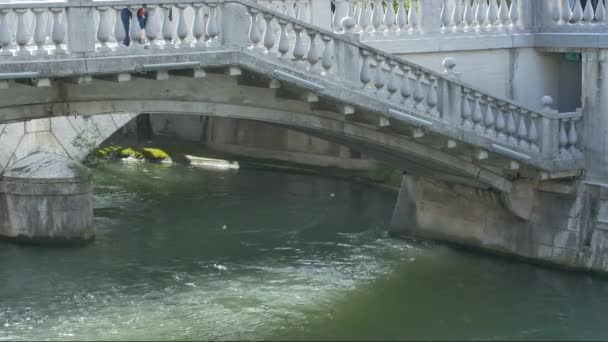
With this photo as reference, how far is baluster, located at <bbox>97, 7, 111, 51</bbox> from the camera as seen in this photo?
14.7m

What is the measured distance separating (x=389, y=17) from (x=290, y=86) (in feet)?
7.70

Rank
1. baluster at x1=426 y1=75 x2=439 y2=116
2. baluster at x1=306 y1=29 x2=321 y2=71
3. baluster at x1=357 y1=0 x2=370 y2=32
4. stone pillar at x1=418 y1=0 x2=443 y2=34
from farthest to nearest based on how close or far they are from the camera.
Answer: stone pillar at x1=418 y1=0 x2=443 y2=34 → baluster at x1=357 y1=0 x2=370 y2=32 → baluster at x1=426 y1=75 x2=439 y2=116 → baluster at x1=306 y1=29 x2=321 y2=71

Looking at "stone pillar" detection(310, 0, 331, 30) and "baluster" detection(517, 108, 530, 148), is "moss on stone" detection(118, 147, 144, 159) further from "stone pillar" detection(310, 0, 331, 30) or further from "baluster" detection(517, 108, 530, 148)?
"baluster" detection(517, 108, 530, 148)

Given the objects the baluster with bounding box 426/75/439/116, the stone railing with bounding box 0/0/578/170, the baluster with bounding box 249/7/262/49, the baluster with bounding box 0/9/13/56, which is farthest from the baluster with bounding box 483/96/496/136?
the baluster with bounding box 0/9/13/56

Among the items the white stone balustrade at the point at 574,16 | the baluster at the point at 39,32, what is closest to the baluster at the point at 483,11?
the white stone balustrade at the point at 574,16

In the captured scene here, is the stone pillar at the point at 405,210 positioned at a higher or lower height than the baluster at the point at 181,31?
lower

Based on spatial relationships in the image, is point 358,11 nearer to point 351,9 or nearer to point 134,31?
point 351,9

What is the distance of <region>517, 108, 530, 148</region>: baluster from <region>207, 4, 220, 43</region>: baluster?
462 cm

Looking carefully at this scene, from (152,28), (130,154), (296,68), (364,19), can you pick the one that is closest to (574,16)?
(364,19)

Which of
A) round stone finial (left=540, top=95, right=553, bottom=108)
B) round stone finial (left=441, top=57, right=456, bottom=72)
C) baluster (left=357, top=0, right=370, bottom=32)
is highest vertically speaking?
baluster (left=357, top=0, right=370, bottom=32)

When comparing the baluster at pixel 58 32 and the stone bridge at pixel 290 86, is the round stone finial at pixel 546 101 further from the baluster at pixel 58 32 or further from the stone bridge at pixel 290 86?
the baluster at pixel 58 32

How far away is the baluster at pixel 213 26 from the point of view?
15.2 m

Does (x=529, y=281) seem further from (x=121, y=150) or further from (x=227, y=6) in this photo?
(x=121, y=150)

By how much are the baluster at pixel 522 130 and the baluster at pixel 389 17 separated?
6.86 ft
